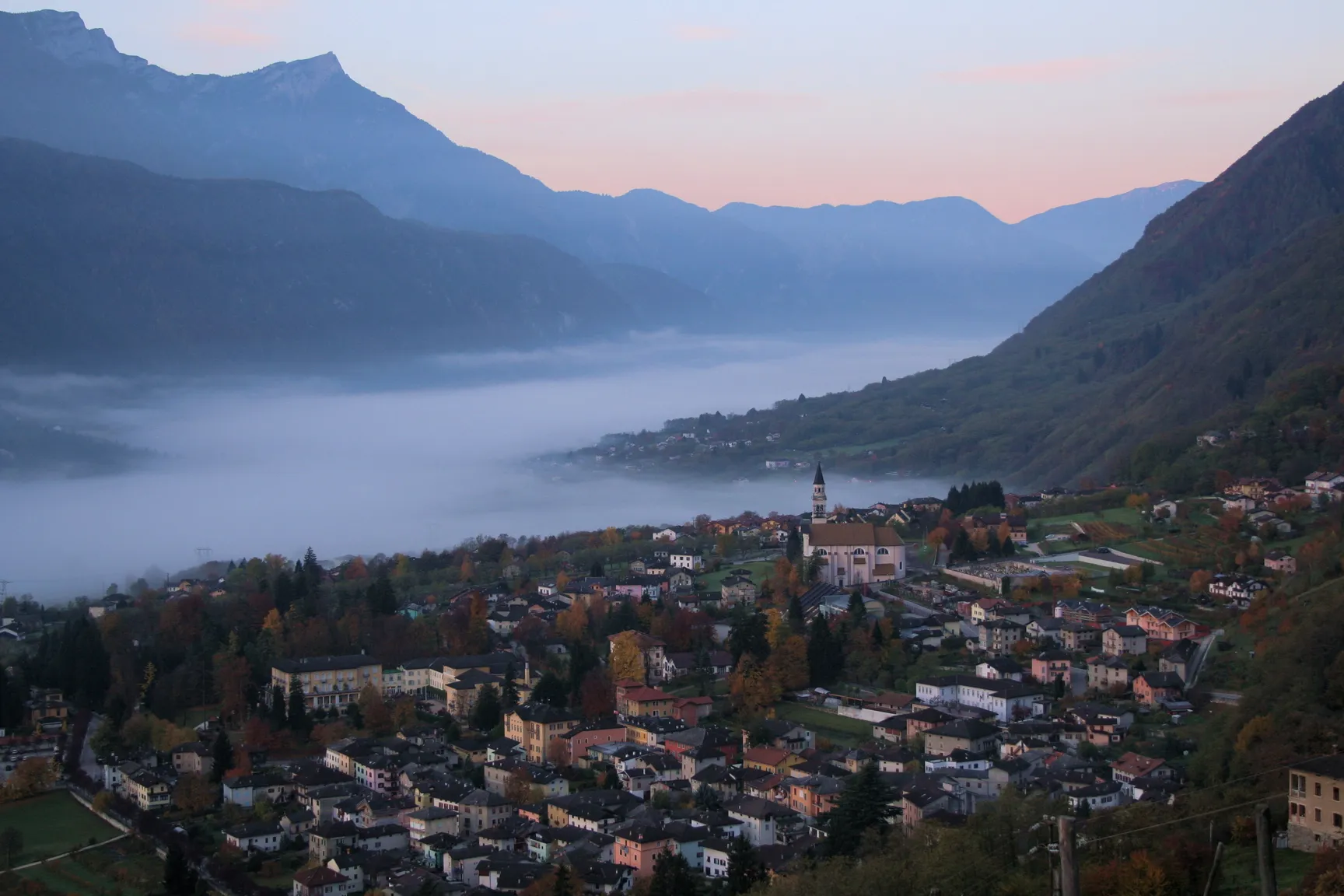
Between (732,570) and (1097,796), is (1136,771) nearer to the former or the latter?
(1097,796)

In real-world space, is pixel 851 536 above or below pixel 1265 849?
above

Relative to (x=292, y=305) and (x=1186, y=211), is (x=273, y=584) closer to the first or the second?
(x=1186, y=211)

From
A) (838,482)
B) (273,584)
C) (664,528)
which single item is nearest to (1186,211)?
(838,482)

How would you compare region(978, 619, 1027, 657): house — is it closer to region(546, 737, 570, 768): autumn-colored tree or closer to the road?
region(546, 737, 570, 768): autumn-colored tree

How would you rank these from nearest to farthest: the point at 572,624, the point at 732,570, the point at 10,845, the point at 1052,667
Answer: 1. the point at 10,845
2. the point at 1052,667
3. the point at 572,624
4. the point at 732,570

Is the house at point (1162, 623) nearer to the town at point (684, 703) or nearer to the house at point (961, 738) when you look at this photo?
the town at point (684, 703)

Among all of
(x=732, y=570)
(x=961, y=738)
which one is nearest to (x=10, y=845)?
(x=961, y=738)
